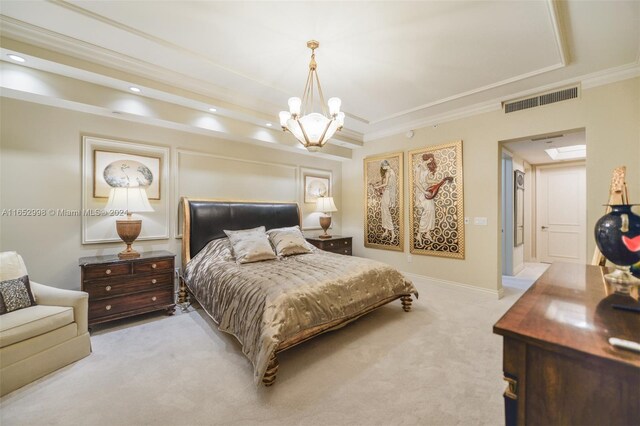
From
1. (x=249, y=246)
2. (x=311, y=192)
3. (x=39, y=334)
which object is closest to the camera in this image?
(x=39, y=334)

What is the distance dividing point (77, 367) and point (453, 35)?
4.29 metres

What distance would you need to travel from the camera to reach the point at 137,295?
2887 mm

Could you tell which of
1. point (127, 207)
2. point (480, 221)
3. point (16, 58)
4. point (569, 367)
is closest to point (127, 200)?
point (127, 207)

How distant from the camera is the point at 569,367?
794 mm

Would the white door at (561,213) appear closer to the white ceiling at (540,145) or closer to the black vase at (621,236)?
the white ceiling at (540,145)

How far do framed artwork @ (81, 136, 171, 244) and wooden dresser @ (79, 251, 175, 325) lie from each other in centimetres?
38

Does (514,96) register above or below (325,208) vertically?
above

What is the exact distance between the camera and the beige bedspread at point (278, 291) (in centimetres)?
199

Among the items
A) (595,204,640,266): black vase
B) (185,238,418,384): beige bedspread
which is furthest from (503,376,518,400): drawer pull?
(185,238,418,384): beige bedspread

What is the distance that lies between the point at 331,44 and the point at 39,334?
3.41 metres

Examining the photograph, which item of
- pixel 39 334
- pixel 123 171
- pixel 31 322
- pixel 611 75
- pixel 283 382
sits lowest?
pixel 283 382

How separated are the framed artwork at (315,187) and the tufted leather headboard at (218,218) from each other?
2.51ft

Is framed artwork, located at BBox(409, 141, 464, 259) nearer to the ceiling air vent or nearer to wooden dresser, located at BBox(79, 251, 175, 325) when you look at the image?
the ceiling air vent

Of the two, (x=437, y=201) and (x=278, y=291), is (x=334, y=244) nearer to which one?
(x=437, y=201)
